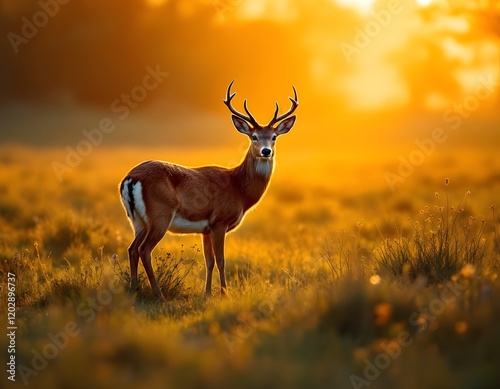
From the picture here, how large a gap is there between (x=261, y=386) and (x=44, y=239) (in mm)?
8296

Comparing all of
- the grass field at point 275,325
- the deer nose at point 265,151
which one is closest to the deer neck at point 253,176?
the deer nose at point 265,151

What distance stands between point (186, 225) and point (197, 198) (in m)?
0.40

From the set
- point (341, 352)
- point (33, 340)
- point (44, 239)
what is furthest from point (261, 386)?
point (44, 239)

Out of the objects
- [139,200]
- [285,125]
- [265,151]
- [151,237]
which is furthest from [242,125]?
[151,237]

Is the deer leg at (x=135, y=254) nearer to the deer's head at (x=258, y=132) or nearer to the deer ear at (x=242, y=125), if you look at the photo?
the deer's head at (x=258, y=132)

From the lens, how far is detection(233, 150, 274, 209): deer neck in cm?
984

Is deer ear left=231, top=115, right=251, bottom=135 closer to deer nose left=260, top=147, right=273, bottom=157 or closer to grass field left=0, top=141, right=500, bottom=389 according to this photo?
deer nose left=260, top=147, right=273, bottom=157

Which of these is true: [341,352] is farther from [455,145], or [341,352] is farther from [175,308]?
[455,145]

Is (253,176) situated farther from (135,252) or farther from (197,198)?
(135,252)

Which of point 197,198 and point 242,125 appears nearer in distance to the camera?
point 197,198

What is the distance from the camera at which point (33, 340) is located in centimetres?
583

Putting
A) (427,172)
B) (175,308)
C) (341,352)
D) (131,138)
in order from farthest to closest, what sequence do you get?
(131,138) → (427,172) → (175,308) → (341,352)

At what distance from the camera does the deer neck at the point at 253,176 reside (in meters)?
9.84

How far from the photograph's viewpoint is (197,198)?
8961 mm
